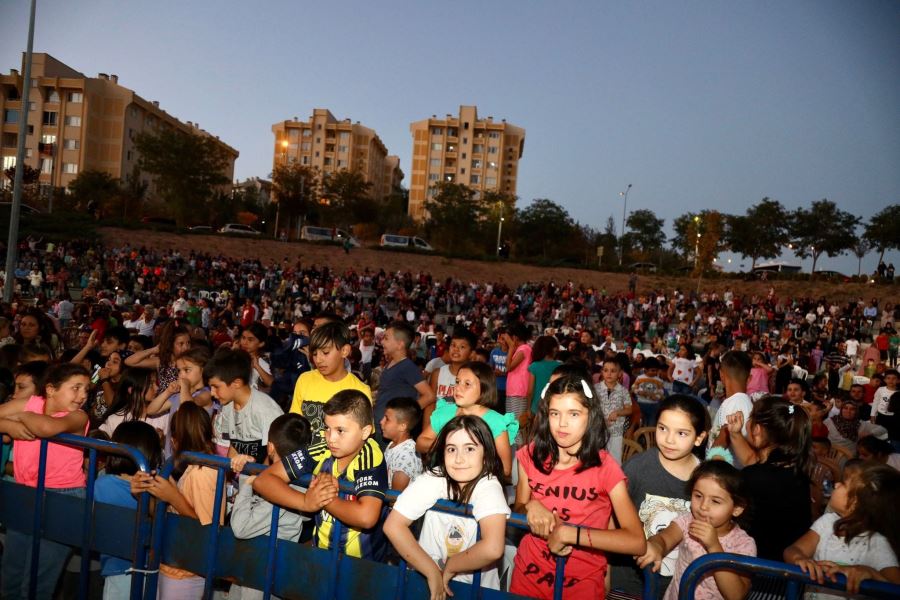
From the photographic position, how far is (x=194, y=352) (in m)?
5.39

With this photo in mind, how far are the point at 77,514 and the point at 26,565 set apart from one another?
59cm

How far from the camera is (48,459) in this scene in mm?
3783

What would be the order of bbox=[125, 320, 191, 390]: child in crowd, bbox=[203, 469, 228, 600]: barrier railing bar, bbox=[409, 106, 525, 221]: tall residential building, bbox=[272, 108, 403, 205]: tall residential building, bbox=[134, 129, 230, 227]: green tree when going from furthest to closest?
bbox=[272, 108, 403, 205]: tall residential building, bbox=[409, 106, 525, 221]: tall residential building, bbox=[134, 129, 230, 227]: green tree, bbox=[125, 320, 191, 390]: child in crowd, bbox=[203, 469, 228, 600]: barrier railing bar

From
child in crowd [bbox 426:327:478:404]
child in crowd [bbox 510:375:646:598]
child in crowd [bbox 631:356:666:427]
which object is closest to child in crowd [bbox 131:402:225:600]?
child in crowd [bbox 510:375:646:598]

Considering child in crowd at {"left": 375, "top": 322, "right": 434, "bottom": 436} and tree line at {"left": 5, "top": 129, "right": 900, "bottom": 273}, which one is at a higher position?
tree line at {"left": 5, "top": 129, "right": 900, "bottom": 273}

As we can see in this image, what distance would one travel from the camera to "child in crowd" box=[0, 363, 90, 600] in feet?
11.9

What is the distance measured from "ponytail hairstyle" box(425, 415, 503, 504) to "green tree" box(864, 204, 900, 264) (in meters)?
64.1

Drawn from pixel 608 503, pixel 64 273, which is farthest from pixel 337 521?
pixel 64 273

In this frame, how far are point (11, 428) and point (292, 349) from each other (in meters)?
4.29

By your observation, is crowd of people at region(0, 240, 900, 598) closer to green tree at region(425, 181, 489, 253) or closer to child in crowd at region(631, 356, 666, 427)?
child in crowd at region(631, 356, 666, 427)

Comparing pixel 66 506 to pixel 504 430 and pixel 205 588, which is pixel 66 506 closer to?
pixel 205 588

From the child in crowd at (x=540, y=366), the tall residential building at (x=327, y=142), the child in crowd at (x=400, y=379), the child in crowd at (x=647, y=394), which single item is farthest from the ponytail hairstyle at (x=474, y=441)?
the tall residential building at (x=327, y=142)

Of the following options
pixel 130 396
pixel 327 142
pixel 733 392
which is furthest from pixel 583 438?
pixel 327 142

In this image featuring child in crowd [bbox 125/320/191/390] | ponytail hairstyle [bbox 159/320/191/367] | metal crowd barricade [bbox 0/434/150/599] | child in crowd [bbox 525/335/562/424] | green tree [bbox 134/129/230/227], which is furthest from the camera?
green tree [bbox 134/129/230/227]
